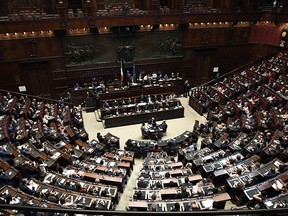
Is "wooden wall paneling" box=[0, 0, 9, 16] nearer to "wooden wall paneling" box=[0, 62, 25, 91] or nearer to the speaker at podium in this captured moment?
"wooden wall paneling" box=[0, 62, 25, 91]

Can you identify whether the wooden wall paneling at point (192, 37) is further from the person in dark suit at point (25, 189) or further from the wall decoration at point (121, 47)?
the person in dark suit at point (25, 189)

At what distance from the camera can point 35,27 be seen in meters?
15.2

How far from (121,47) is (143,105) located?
16.9 feet

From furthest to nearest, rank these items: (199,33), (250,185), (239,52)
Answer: (239,52) → (199,33) → (250,185)

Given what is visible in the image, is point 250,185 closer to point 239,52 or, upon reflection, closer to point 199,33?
point 199,33

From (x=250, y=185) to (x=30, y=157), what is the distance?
27.2 feet

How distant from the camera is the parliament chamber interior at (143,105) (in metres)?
8.19

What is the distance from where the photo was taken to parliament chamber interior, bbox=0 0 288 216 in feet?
26.9

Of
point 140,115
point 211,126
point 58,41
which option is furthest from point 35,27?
point 211,126

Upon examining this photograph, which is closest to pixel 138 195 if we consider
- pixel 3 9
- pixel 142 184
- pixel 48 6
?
pixel 142 184

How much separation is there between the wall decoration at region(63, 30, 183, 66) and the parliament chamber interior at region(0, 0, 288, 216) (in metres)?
0.07

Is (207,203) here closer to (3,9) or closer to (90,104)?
(90,104)

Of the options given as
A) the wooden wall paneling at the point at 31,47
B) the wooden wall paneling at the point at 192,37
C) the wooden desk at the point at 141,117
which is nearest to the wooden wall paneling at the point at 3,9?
the wooden wall paneling at the point at 31,47

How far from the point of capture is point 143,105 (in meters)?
15.5
